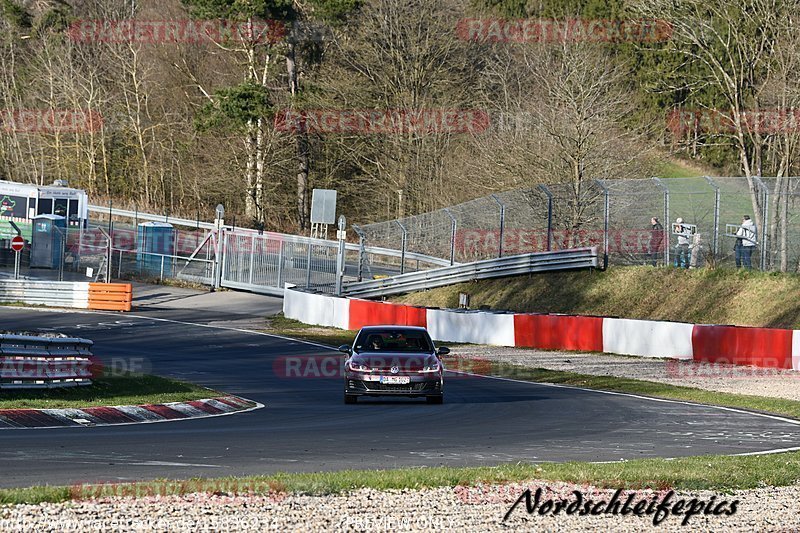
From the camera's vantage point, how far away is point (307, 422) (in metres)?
16.3

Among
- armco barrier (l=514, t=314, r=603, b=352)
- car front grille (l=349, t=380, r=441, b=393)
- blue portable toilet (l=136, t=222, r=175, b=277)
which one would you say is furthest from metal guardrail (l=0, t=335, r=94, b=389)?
blue portable toilet (l=136, t=222, r=175, b=277)

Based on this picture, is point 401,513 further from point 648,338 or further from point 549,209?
point 549,209

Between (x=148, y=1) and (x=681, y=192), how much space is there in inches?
2062

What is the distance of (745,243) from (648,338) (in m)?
5.80

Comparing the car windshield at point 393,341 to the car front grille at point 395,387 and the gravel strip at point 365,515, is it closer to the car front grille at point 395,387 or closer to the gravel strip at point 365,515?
the car front grille at point 395,387

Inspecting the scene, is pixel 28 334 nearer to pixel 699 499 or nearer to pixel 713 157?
pixel 699 499

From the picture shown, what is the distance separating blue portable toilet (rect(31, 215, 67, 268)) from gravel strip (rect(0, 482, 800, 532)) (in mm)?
42212

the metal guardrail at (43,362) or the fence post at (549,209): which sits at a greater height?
the fence post at (549,209)

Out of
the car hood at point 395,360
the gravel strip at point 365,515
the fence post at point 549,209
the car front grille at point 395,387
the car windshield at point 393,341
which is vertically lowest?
the gravel strip at point 365,515

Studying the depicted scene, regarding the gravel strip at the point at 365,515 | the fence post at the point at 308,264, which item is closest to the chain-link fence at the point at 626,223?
the fence post at the point at 308,264

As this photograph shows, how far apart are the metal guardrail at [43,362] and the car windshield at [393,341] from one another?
15.0 ft

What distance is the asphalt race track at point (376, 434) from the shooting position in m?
11.5

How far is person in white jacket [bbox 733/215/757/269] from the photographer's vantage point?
106 ft

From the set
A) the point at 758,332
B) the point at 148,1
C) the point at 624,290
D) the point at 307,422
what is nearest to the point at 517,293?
the point at 624,290
